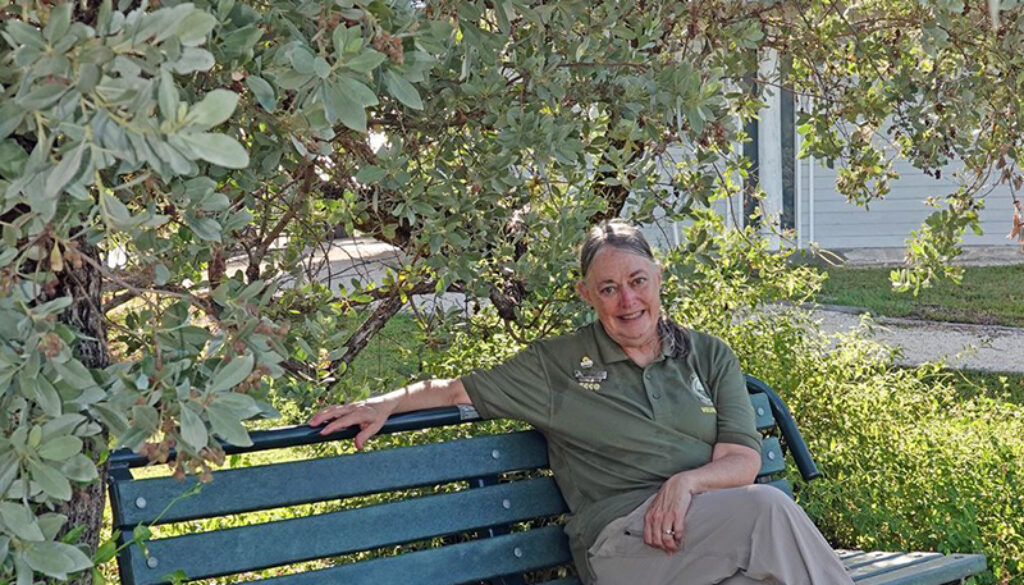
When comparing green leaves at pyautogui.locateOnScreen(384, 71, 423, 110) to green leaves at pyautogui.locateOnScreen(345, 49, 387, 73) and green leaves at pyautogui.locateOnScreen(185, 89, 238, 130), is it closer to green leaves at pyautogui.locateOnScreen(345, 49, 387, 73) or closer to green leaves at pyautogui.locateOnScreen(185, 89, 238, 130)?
green leaves at pyautogui.locateOnScreen(345, 49, 387, 73)

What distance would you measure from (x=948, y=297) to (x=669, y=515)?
1000 centimetres

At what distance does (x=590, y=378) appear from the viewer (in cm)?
410

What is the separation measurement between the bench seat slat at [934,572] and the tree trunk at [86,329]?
2048 millimetres

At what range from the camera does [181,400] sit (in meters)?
2.41

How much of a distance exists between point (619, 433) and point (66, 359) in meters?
1.99

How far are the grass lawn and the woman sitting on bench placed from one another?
27.6ft

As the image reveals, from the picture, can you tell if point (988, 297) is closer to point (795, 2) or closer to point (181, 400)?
point (795, 2)

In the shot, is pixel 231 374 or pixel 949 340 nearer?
pixel 231 374

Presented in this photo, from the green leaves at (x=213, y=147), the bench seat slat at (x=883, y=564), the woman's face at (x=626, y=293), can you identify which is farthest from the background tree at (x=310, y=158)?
the bench seat slat at (x=883, y=564)

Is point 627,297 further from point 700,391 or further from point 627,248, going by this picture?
point 700,391

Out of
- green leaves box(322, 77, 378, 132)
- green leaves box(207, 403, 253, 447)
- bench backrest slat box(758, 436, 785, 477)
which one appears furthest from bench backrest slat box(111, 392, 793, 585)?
green leaves box(322, 77, 378, 132)

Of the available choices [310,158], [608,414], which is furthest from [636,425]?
[310,158]

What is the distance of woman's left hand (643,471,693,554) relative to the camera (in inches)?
150

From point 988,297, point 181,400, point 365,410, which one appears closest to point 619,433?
point 365,410
